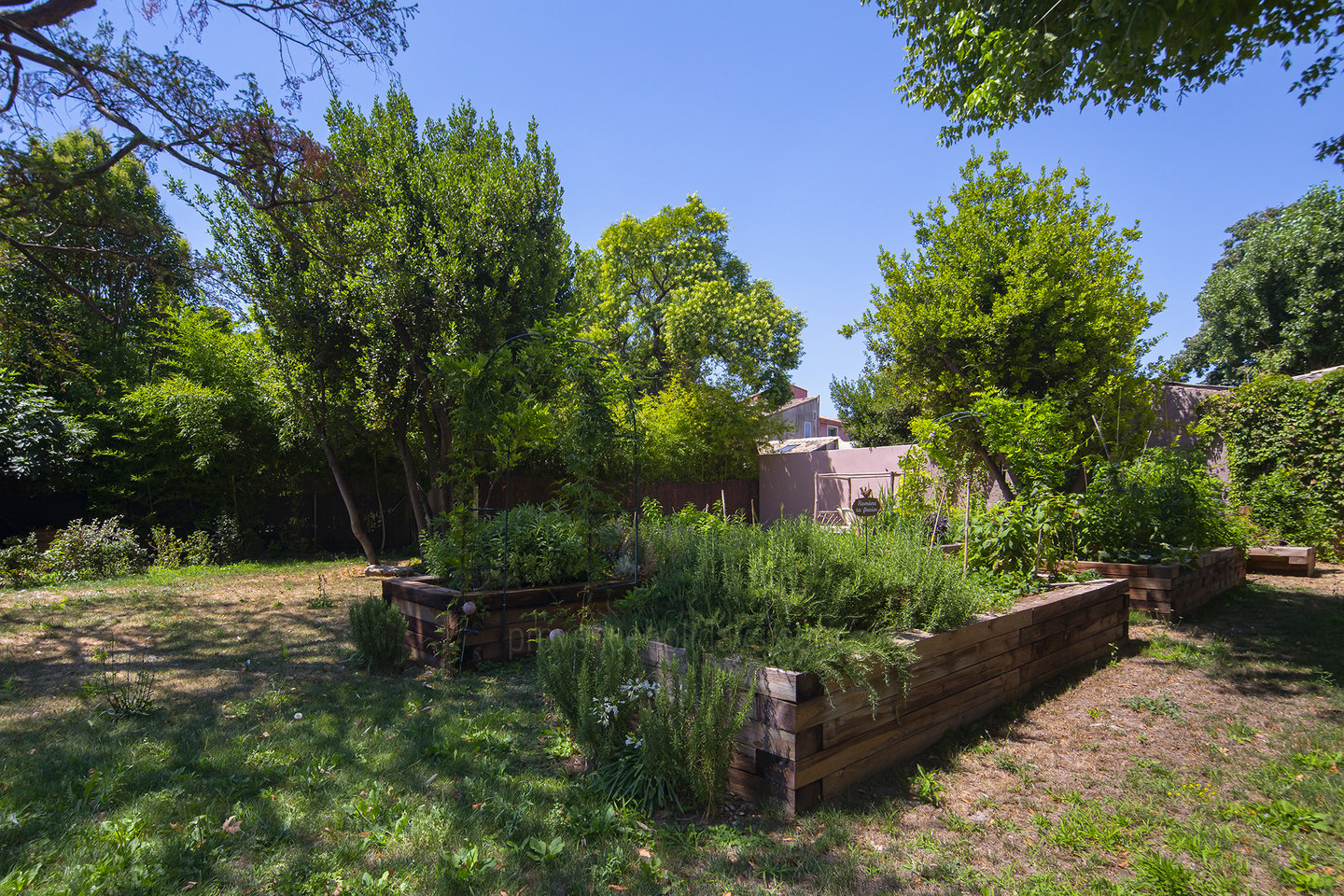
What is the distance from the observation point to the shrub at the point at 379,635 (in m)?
4.49

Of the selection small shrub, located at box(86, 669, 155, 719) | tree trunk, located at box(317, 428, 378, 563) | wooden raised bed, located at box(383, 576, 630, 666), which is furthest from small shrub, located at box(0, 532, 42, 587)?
wooden raised bed, located at box(383, 576, 630, 666)

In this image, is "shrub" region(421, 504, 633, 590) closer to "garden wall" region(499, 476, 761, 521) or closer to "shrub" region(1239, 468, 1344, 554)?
"garden wall" region(499, 476, 761, 521)

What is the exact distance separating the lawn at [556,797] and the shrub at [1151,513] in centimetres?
157

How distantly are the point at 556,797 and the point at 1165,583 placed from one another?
5464mm

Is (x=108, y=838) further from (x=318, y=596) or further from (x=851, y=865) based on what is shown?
(x=318, y=596)


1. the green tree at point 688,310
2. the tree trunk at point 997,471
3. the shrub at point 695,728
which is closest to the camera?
the shrub at point 695,728

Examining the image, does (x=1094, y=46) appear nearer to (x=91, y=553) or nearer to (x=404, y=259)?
(x=404, y=259)

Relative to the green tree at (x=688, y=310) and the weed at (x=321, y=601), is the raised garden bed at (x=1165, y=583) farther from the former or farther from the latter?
the green tree at (x=688, y=310)

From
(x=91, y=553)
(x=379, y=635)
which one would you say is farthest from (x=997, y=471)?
(x=91, y=553)

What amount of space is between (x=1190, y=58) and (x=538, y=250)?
6.95 metres

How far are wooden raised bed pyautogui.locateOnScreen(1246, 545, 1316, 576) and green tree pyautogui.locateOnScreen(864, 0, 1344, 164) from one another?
472 cm

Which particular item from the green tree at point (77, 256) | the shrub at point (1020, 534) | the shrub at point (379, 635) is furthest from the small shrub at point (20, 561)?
the shrub at point (1020, 534)

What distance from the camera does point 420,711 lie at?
→ 3715 millimetres

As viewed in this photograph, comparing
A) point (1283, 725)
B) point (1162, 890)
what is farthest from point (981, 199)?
point (1162, 890)
